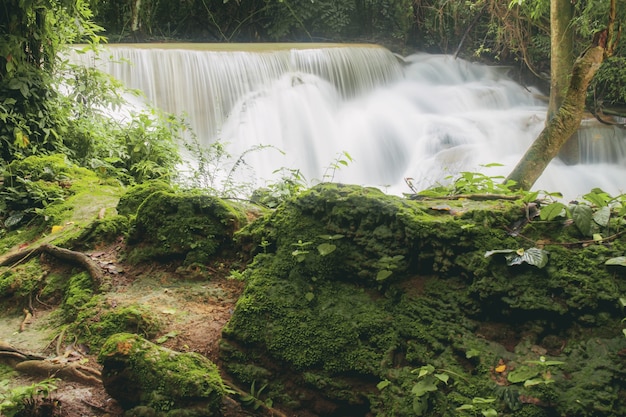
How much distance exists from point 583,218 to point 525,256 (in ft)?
1.03

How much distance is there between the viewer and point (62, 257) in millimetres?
3107

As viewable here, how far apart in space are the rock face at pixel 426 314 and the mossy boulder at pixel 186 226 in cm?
45

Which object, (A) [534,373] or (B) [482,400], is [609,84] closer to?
(A) [534,373]

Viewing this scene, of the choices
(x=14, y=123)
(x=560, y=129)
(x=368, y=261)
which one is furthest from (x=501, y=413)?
(x=14, y=123)

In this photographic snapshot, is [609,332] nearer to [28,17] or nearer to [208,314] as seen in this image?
[208,314]

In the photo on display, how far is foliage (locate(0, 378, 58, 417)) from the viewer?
1962mm

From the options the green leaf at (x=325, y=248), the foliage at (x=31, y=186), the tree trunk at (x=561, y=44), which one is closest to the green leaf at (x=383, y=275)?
the green leaf at (x=325, y=248)

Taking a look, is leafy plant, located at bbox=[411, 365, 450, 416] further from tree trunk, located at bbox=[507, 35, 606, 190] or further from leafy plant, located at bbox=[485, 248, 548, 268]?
tree trunk, located at bbox=[507, 35, 606, 190]

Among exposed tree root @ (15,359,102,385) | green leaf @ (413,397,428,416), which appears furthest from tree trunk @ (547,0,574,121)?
exposed tree root @ (15,359,102,385)

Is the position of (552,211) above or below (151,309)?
above

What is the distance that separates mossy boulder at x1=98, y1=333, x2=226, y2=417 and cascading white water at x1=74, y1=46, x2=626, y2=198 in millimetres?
6579

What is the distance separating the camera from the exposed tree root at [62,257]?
9.47 feet

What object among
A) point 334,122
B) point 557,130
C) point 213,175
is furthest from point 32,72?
point 334,122

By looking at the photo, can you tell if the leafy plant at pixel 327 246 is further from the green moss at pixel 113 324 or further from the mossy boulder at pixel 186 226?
the green moss at pixel 113 324
